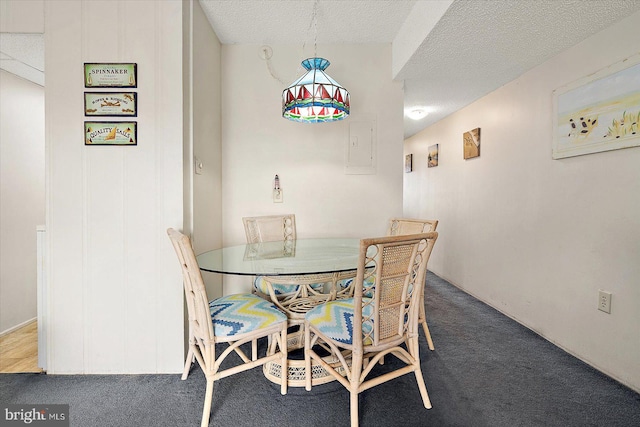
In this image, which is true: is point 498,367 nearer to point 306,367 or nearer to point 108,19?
point 306,367

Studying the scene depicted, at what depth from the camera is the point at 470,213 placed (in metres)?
3.50

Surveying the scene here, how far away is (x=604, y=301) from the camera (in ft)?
6.31

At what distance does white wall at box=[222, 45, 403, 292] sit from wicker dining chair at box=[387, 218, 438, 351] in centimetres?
34

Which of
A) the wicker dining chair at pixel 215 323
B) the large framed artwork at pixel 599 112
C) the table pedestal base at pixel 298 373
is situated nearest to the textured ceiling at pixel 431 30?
the large framed artwork at pixel 599 112

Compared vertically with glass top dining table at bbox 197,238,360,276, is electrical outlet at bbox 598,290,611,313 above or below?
below

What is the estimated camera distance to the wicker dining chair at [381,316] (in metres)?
1.25

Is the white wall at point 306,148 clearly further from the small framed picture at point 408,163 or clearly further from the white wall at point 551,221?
the small framed picture at point 408,163

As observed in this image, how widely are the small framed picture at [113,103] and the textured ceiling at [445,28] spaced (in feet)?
2.97

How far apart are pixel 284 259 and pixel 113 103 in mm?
1437

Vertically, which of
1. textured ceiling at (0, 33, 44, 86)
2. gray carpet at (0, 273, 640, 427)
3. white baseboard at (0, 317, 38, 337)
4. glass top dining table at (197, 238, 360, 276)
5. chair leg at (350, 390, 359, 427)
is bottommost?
gray carpet at (0, 273, 640, 427)

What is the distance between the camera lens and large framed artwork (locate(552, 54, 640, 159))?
1761 millimetres

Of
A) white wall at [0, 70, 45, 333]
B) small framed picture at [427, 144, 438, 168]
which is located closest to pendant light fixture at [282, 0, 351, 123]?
white wall at [0, 70, 45, 333]

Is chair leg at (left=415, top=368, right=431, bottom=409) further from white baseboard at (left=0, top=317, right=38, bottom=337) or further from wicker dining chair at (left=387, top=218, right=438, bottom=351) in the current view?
white baseboard at (left=0, top=317, right=38, bottom=337)

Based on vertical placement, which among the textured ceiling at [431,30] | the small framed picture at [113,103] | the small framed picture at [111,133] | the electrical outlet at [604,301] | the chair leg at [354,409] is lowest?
the chair leg at [354,409]
